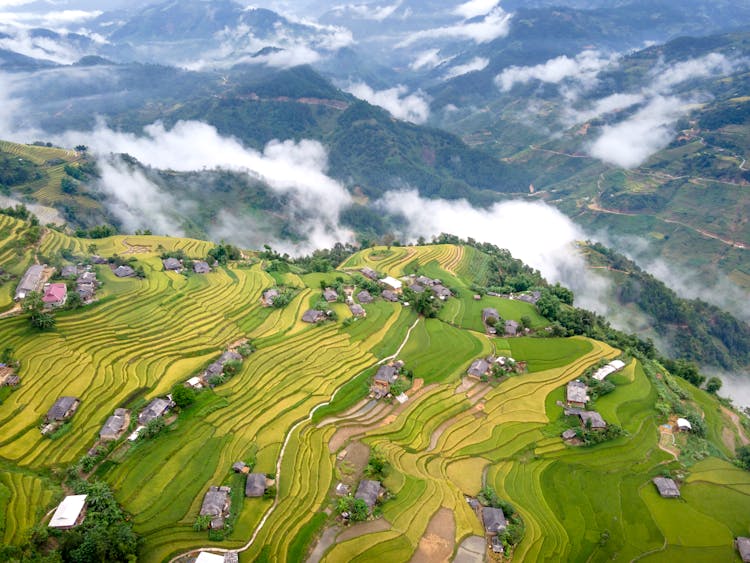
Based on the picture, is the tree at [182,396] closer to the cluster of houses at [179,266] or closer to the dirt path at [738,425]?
the cluster of houses at [179,266]

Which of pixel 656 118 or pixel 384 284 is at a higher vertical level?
pixel 384 284

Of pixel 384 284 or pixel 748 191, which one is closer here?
pixel 384 284

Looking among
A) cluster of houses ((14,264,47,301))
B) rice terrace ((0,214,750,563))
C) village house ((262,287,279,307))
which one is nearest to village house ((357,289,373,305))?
rice terrace ((0,214,750,563))

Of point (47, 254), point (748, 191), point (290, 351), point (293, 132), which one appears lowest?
point (748, 191)

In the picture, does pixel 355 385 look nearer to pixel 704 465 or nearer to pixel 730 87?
pixel 704 465

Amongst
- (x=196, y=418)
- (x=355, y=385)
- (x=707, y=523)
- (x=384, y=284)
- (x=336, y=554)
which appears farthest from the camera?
(x=384, y=284)

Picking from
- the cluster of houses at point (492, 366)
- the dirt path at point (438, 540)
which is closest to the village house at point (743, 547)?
the dirt path at point (438, 540)

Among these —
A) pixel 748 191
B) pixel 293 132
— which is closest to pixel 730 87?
pixel 748 191
